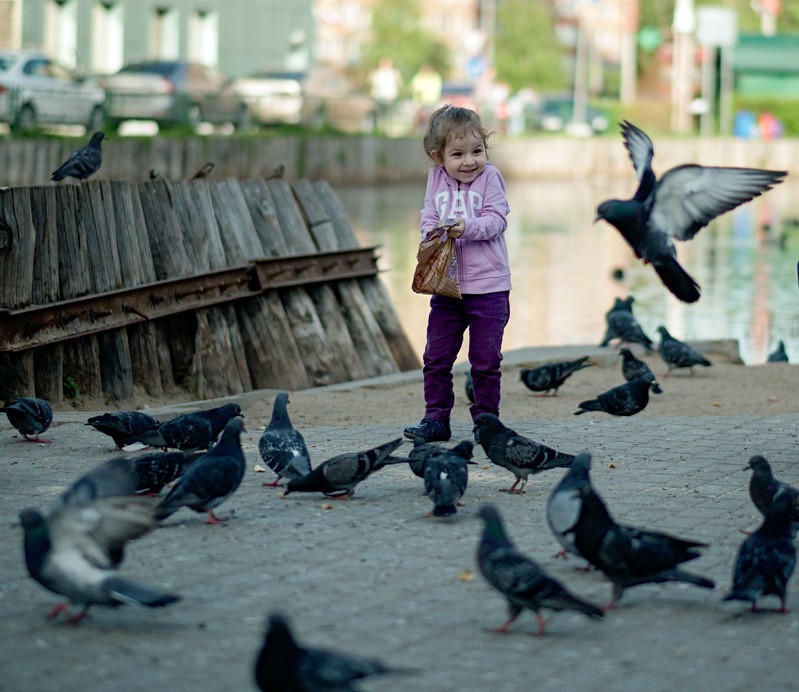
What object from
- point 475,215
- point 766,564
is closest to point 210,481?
point 766,564

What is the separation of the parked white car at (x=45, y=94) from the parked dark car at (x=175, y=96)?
1562 millimetres

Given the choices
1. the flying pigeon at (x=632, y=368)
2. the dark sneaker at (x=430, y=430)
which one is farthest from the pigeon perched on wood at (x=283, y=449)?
the flying pigeon at (x=632, y=368)

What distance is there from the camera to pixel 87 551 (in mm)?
5137

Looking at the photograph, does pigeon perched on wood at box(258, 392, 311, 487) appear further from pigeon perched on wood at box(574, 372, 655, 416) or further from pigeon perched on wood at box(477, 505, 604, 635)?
pigeon perched on wood at box(574, 372, 655, 416)

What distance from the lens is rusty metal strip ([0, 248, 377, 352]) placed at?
9539 millimetres

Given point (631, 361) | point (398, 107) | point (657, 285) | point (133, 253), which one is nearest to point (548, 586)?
point (133, 253)

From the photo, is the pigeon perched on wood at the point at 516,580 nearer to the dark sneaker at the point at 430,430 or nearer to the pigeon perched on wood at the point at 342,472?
the pigeon perched on wood at the point at 342,472

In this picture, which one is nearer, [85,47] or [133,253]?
[133,253]

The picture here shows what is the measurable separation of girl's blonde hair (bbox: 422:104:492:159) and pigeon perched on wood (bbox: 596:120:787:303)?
958 mm

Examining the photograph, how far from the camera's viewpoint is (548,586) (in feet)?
16.4

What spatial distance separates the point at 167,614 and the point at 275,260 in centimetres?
594

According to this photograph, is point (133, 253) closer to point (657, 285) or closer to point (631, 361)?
point (631, 361)

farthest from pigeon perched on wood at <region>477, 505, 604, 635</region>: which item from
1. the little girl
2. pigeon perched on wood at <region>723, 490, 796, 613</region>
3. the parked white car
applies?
the parked white car

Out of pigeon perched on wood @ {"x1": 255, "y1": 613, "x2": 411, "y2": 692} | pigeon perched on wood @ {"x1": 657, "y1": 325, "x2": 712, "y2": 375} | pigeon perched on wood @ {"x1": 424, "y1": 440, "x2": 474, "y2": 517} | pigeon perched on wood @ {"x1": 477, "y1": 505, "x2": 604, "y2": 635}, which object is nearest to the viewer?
pigeon perched on wood @ {"x1": 255, "y1": 613, "x2": 411, "y2": 692}
